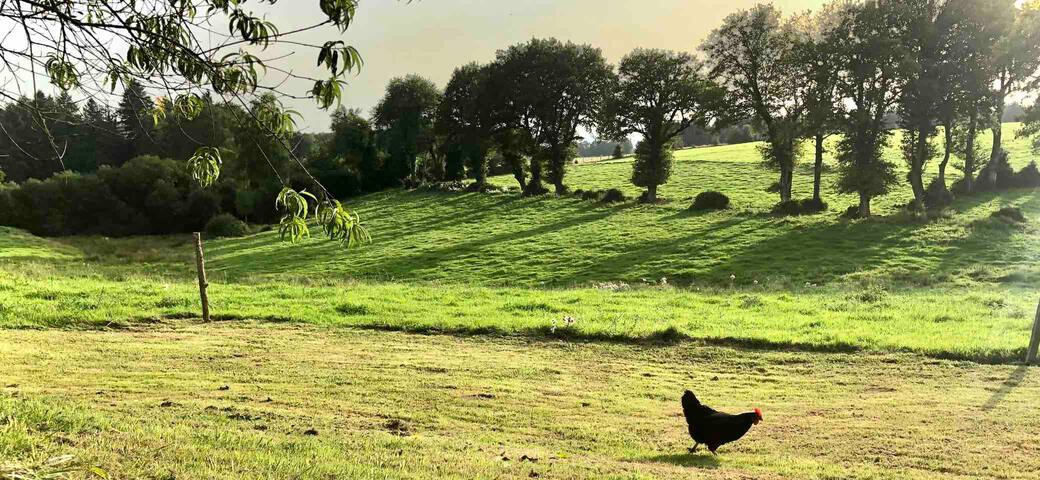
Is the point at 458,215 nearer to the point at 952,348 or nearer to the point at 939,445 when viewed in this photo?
the point at 952,348

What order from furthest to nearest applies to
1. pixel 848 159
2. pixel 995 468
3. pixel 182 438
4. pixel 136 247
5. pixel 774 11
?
pixel 136 247 < pixel 774 11 < pixel 848 159 < pixel 995 468 < pixel 182 438

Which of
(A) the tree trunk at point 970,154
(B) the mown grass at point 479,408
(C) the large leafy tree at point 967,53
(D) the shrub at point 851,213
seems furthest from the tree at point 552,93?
(B) the mown grass at point 479,408

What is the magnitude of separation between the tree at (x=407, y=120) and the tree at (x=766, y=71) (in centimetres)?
3356

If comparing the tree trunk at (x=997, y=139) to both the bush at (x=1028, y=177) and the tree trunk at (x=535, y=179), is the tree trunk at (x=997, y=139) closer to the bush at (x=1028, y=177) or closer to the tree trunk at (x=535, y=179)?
the bush at (x=1028, y=177)

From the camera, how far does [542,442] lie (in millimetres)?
7531

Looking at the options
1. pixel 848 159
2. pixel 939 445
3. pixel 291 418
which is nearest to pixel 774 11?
pixel 848 159

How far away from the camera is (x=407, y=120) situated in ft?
224

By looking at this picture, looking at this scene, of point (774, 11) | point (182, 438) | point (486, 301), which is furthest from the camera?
point (774, 11)

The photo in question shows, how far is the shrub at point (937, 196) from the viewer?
4031 cm

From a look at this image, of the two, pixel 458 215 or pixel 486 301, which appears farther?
pixel 458 215

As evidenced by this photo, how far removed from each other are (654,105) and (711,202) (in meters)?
10.2

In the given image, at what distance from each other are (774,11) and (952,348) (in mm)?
35333

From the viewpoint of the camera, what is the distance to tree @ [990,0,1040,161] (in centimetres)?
3731

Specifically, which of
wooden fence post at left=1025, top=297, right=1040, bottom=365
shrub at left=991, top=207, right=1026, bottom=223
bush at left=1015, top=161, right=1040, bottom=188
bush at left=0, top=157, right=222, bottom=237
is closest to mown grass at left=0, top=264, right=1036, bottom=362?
wooden fence post at left=1025, top=297, right=1040, bottom=365
